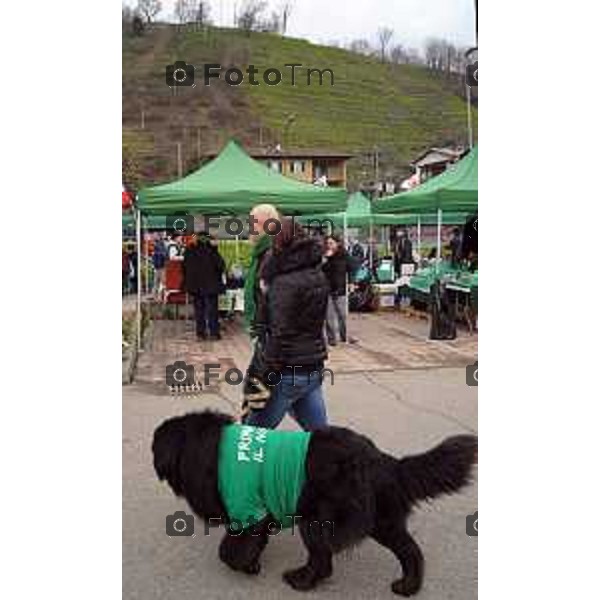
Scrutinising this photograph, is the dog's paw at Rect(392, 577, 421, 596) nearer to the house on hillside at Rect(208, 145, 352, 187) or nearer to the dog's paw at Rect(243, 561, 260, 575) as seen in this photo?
the dog's paw at Rect(243, 561, 260, 575)

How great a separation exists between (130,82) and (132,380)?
4.88 meters

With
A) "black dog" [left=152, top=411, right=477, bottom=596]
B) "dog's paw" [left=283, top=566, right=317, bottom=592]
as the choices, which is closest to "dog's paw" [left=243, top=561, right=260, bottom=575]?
"black dog" [left=152, top=411, right=477, bottom=596]

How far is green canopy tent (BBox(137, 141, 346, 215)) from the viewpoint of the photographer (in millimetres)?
8602

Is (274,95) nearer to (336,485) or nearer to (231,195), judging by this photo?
(336,485)

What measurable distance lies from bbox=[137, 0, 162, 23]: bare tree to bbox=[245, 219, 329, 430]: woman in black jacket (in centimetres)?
113

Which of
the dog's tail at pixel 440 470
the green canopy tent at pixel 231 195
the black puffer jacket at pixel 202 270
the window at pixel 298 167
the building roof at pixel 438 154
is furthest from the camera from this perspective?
the window at pixel 298 167

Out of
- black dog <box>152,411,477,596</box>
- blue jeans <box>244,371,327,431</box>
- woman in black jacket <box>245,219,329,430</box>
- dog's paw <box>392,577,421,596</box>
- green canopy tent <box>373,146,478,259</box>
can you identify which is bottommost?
dog's paw <box>392,577,421,596</box>

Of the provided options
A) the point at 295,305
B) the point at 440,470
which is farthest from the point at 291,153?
the point at 440,470

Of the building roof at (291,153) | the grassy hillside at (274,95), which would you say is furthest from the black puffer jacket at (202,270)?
the grassy hillside at (274,95)

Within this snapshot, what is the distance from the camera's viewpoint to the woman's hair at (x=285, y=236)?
3.30 m

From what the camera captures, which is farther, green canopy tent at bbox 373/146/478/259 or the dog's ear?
green canopy tent at bbox 373/146/478/259

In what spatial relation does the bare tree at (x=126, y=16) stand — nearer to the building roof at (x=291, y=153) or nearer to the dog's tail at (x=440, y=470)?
the dog's tail at (x=440, y=470)

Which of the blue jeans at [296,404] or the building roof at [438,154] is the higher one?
the building roof at [438,154]

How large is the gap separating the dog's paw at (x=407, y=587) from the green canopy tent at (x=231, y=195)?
6193mm
